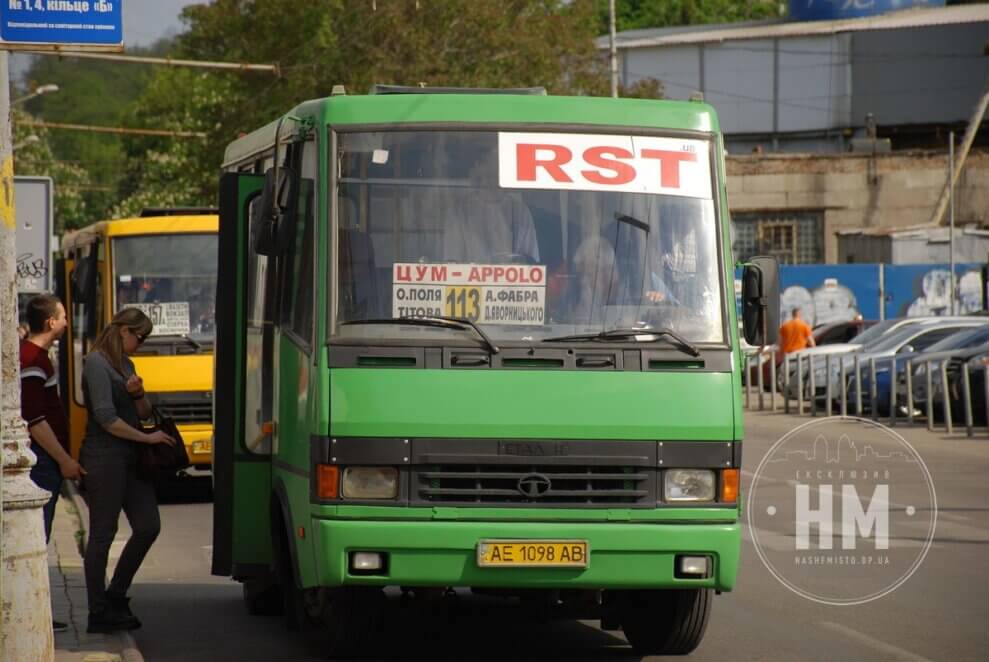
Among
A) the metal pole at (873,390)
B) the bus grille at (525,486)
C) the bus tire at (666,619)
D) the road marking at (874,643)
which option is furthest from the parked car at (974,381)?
the bus grille at (525,486)

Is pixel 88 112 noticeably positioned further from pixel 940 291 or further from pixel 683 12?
pixel 940 291

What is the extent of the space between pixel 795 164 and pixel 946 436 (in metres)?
39.3

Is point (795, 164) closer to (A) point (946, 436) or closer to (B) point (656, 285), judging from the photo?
(A) point (946, 436)

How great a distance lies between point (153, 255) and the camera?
18.2 meters

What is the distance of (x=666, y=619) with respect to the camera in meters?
9.00

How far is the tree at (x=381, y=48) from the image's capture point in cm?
3978

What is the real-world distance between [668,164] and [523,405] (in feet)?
4.68

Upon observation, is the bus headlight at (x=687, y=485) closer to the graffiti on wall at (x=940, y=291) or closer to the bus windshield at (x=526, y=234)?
the bus windshield at (x=526, y=234)

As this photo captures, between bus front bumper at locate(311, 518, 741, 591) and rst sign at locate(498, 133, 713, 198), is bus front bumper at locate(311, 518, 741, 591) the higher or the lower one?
the lower one

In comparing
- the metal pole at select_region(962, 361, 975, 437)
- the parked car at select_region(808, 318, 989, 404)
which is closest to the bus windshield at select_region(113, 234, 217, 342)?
the metal pole at select_region(962, 361, 975, 437)

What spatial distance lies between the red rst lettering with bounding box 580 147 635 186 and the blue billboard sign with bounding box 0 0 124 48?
2220 mm

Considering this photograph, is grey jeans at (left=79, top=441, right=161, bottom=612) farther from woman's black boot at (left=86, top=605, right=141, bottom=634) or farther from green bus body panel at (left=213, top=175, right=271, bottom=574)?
green bus body panel at (left=213, top=175, right=271, bottom=574)

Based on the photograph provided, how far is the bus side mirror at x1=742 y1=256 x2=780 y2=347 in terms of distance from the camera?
866 cm

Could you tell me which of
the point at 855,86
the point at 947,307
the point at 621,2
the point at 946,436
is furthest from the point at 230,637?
the point at 621,2
